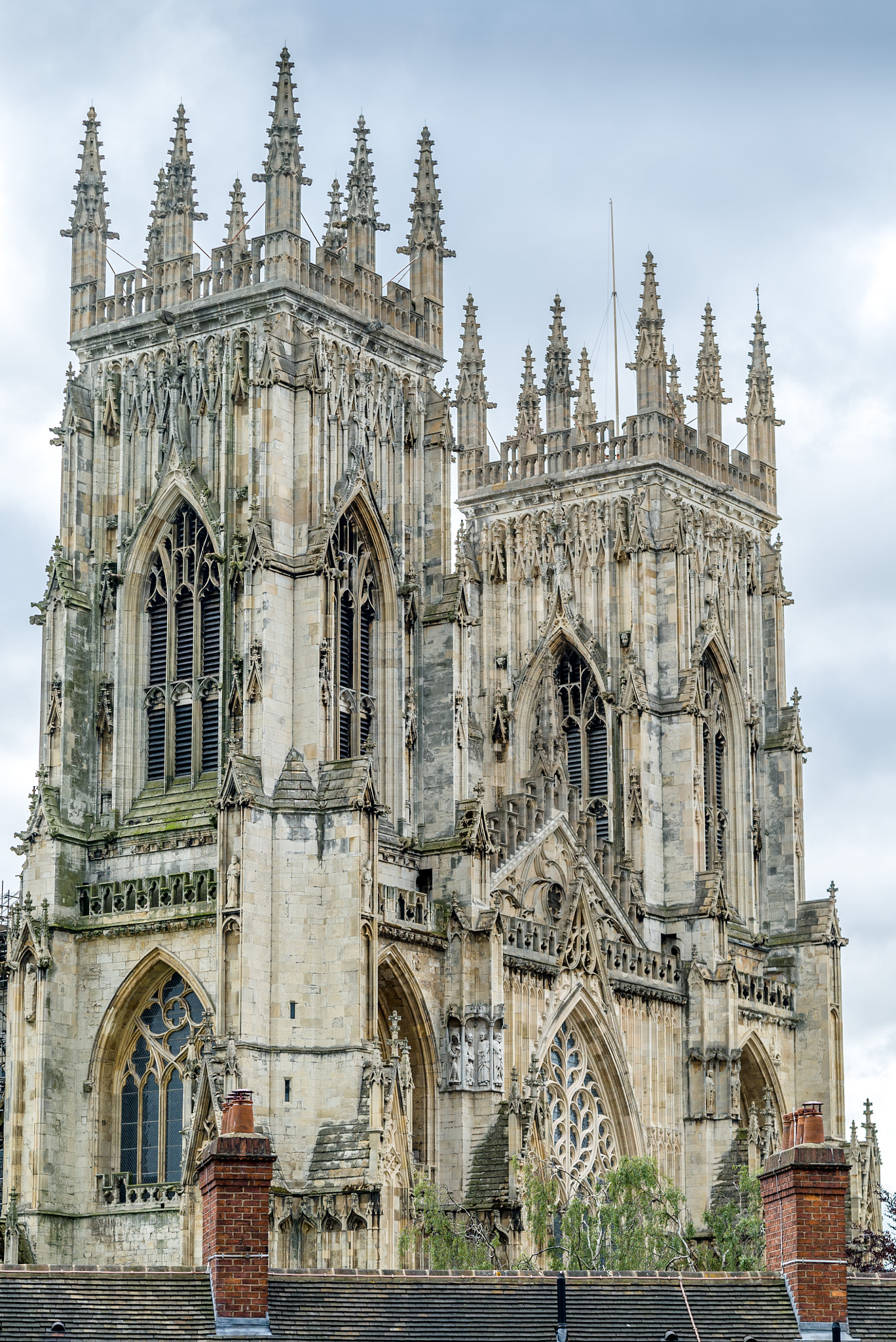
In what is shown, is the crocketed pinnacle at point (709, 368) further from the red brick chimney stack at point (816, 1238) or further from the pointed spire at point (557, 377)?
the red brick chimney stack at point (816, 1238)

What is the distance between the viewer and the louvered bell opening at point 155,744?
2473 inches

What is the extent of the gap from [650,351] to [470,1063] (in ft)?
80.3

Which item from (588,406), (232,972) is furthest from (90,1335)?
(588,406)

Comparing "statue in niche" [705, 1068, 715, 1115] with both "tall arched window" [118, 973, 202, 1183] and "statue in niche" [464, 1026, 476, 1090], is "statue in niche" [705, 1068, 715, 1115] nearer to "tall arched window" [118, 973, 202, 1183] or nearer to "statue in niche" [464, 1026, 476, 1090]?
"statue in niche" [464, 1026, 476, 1090]

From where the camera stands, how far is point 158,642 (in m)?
63.5

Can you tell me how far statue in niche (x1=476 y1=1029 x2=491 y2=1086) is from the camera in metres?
63.0

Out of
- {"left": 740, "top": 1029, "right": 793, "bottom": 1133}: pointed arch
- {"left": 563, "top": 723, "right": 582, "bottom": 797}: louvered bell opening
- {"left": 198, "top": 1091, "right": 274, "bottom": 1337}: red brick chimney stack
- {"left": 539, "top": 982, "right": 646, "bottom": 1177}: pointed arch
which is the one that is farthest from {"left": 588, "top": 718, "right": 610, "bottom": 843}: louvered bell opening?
{"left": 198, "top": 1091, "right": 274, "bottom": 1337}: red brick chimney stack

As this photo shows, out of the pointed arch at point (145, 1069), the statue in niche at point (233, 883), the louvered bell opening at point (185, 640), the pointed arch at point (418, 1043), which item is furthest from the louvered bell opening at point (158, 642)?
the pointed arch at point (418, 1043)

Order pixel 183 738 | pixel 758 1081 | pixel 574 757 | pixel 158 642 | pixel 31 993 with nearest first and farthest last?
pixel 31 993
pixel 183 738
pixel 158 642
pixel 758 1081
pixel 574 757

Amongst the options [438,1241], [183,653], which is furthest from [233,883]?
[438,1241]

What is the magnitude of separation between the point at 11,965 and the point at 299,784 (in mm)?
7261

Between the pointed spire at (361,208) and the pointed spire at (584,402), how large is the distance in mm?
15634

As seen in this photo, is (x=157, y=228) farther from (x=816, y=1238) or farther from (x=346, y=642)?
(x=816, y=1238)

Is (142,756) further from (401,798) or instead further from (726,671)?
(726,671)
